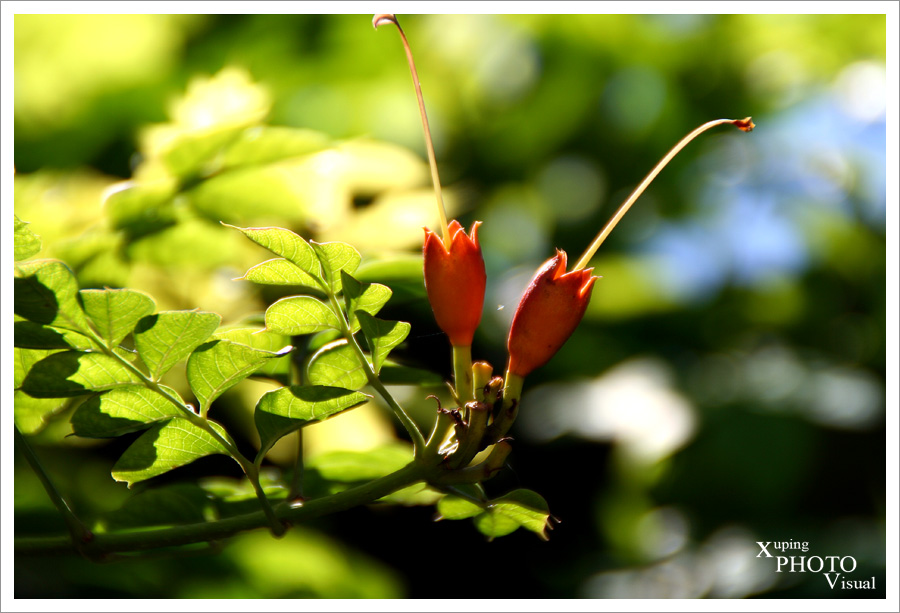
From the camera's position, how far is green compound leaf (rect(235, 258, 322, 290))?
36cm

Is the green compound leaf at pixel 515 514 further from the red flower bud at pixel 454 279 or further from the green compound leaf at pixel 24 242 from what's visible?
the green compound leaf at pixel 24 242

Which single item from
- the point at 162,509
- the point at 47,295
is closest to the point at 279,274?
the point at 47,295

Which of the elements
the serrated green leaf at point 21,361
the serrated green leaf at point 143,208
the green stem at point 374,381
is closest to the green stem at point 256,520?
the green stem at point 374,381

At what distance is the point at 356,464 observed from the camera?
0.56 meters

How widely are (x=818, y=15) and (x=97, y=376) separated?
1.49m

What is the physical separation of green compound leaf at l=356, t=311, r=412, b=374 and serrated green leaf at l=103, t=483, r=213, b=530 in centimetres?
21

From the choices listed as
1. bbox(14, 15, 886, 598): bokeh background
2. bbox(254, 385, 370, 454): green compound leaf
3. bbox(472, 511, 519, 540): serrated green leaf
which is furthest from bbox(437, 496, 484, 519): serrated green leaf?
bbox(14, 15, 886, 598): bokeh background

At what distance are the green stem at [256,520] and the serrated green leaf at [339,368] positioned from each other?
0.06 metres

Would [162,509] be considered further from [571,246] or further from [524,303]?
[571,246]

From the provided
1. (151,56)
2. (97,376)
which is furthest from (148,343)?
(151,56)

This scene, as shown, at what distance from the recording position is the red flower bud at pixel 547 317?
0.40 meters

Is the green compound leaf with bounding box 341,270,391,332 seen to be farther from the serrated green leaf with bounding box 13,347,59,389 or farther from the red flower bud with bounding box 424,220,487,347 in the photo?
the serrated green leaf with bounding box 13,347,59,389

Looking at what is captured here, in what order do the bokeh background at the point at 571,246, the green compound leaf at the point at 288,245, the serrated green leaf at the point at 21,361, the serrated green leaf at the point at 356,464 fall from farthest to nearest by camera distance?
the bokeh background at the point at 571,246 → the serrated green leaf at the point at 356,464 → the serrated green leaf at the point at 21,361 → the green compound leaf at the point at 288,245

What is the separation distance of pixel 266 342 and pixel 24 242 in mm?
147
